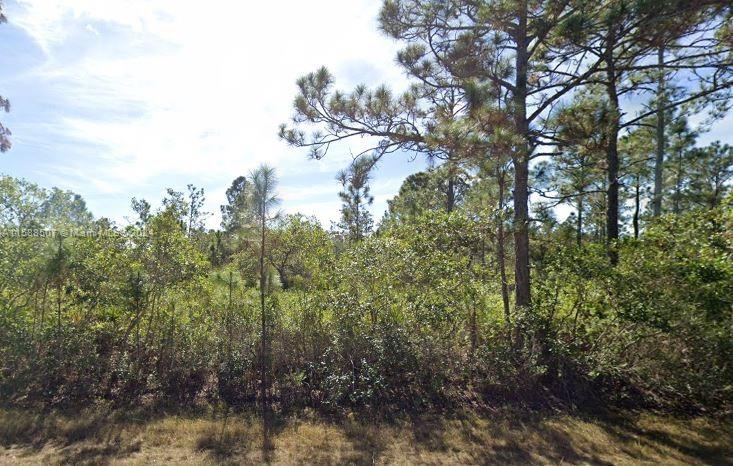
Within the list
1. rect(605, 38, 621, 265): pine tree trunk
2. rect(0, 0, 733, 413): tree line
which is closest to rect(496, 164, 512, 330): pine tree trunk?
rect(0, 0, 733, 413): tree line

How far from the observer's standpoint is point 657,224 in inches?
218

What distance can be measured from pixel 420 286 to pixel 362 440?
2354mm

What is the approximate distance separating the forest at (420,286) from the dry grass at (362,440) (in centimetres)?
36

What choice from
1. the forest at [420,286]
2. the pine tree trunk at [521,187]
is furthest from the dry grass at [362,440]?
the pine tree trunk at [521,187]

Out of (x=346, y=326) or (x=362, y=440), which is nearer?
(x=362, y=440)

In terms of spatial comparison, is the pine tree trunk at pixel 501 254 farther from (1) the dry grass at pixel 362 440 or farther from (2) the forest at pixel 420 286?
(1) the dry grass at pixel 362 440

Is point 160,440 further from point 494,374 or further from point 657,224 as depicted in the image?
point 657,224

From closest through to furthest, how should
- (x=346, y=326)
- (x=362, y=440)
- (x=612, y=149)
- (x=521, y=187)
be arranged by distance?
(x=362, y=440) < (x=346, y=326) < (x=521, y=187) < (x=612, y=149)

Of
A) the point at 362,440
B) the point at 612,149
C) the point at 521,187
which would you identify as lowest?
the point at 362,440

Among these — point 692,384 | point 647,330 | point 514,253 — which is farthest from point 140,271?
point 692,384

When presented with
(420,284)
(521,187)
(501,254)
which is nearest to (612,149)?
(521,187)

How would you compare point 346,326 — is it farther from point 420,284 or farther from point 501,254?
point 501,254

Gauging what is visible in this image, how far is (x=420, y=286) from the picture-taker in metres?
6.02

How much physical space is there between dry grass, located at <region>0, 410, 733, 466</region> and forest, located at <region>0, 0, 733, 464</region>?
363mm
